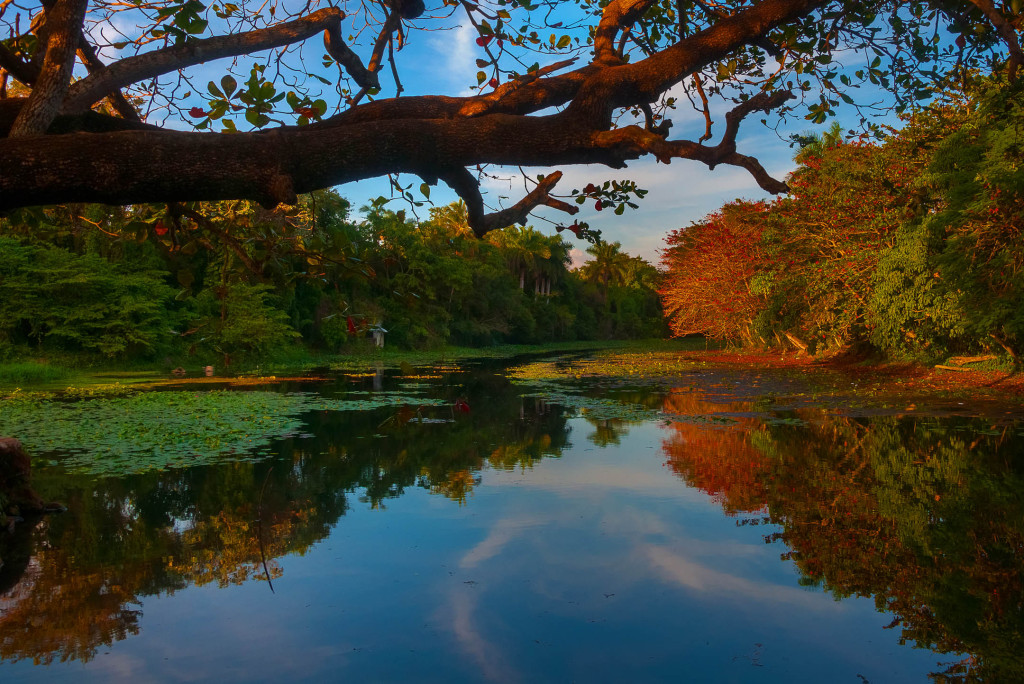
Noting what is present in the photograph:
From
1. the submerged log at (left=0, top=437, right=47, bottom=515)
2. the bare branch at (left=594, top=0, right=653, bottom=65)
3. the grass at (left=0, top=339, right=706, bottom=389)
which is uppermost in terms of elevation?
the bare branch at (left=594, top=0, right=653, bottom=65)

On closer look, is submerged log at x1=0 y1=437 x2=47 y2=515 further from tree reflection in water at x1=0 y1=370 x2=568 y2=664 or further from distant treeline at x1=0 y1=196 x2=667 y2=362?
distant treeline at x1=0 y1=196 x2=667 y2=362

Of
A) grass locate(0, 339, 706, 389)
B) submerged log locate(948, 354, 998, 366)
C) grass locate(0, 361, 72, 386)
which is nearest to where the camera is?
submerged log locate(948, 354, 998, 366)

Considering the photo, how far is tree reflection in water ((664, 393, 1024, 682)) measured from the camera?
168 inches

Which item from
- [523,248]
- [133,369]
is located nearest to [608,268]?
[523,248]

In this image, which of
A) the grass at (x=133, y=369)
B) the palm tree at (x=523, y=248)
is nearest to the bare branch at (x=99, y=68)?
the grass at (x=133, y=369)

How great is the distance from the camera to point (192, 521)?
6.46 m

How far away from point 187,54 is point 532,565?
4.25 m

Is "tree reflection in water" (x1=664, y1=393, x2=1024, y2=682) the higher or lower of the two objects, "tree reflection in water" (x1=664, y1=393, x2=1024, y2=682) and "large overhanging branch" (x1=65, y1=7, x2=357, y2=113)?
the lower

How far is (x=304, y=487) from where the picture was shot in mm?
7793

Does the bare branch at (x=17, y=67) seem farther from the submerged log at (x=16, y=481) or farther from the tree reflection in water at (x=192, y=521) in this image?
the submerged log at (x=16, y=481)

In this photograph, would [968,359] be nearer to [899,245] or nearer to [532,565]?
[899,245]

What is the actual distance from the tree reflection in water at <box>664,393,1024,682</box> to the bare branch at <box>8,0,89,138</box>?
522 cm

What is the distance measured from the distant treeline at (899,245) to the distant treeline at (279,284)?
556cm

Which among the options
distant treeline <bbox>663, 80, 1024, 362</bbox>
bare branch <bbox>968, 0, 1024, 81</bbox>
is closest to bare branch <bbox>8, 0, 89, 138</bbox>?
bare branch <bbox>968, 0, 1024, 81</bbox>
